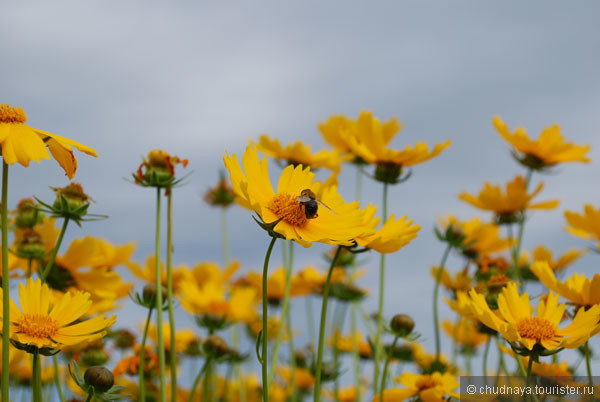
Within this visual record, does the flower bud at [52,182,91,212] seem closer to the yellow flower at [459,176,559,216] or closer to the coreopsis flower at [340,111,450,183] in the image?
the coreopsis flower at [340,111,450,183]

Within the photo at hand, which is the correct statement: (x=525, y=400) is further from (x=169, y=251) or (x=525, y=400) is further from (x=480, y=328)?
(x=169, y=251)

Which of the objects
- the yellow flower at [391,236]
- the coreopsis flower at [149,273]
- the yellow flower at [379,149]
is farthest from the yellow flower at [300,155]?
the yellow flower at [391,236]

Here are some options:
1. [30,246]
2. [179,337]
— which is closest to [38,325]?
[30,246]

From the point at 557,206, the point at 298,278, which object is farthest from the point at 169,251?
the point at 557,206

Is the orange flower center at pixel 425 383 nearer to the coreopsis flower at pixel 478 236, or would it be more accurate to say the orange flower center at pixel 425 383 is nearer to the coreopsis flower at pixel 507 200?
the coreopsis flower at pixel 478 236

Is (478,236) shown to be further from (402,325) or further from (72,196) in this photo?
(72,196)

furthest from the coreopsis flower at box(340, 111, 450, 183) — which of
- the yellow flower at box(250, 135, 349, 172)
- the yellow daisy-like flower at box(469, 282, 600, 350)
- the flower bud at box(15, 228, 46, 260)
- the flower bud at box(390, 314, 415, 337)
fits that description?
the flower bud at box(15, 228, 46, 260)
